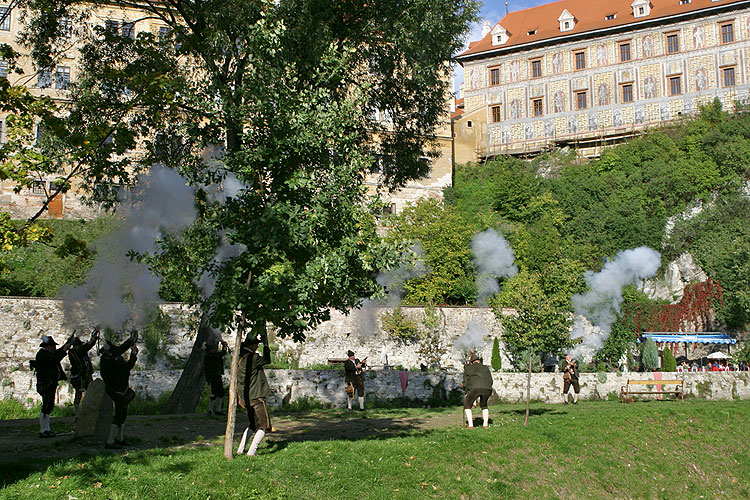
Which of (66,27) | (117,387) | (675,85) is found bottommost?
(117,387)

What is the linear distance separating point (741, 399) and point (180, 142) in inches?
826

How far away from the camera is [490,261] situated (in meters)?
45.5

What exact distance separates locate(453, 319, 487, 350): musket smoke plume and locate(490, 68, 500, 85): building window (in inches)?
1208

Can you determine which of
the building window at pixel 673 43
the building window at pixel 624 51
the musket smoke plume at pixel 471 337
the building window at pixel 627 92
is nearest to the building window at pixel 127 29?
the musket smoke plume at pixel 471 337

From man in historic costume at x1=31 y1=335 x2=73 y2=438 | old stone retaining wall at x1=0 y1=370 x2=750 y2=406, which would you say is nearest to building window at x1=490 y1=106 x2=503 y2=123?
old stone retaining wall at x1=0 y1=370 x2=750 y2=406

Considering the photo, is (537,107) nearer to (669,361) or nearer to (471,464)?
(669,361)

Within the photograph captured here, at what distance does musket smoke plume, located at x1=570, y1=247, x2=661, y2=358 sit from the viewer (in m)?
42.6

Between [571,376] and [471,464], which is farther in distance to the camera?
[571,376]

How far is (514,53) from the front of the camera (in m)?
62.5

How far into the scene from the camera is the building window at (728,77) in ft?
181

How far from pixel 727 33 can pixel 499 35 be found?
1828 cm

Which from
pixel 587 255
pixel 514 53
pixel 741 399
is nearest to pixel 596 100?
pixel 514 53

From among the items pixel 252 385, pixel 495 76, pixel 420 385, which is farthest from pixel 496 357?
pixel 495 76

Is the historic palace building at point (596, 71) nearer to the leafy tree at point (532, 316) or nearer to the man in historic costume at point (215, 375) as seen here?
the leafy tree at point (532, 316)
